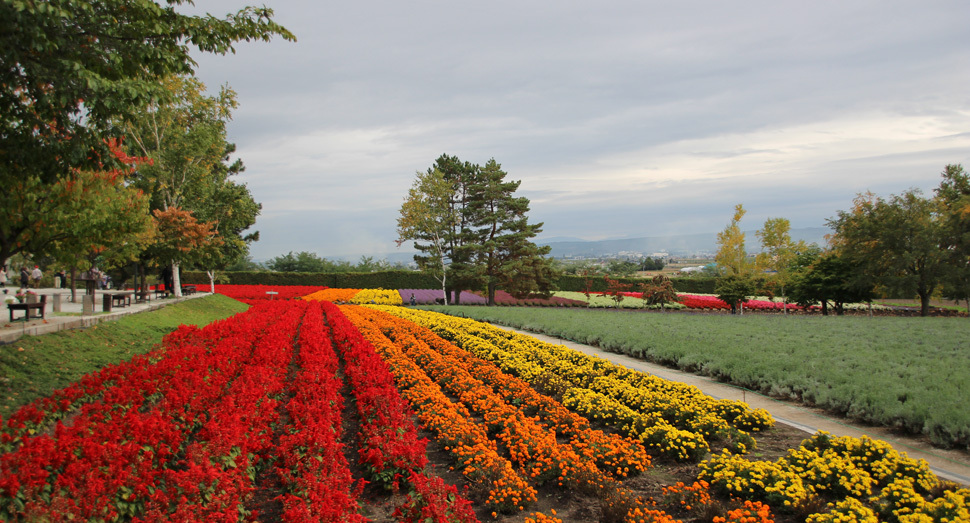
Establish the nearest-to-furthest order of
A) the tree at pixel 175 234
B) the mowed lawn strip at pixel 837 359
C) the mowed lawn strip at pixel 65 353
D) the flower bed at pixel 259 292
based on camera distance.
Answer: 1. the mowed lawn strip at pixel 837 359
2. the mowed lawn strip at pixel 65 353
3. the tree at pixel 175 234
4. the flower bed at pixel 259 292

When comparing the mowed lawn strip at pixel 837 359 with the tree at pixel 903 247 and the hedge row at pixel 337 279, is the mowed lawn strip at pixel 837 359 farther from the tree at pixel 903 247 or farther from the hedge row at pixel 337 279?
the hedge row at pixel 337 279

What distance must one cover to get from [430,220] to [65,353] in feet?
86.9

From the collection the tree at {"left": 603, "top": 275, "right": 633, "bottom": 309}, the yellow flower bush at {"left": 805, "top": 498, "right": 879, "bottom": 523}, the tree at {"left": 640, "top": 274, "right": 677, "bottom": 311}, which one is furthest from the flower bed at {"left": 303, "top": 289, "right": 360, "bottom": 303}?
the yellow flower bush at {"left": 805, "top": 498, "right": 879, "bottom": 523}

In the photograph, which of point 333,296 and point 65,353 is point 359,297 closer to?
point 333,296

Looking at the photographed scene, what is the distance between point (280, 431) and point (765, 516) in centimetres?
586

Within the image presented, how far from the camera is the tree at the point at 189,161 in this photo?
2298 cm

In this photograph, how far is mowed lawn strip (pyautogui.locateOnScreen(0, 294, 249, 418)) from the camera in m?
7.71

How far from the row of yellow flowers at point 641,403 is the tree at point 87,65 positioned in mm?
7563

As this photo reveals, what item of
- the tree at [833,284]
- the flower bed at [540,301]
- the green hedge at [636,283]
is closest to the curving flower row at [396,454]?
the flower bed at [540,301]

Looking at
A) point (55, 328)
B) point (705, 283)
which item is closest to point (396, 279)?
point (705, 283)

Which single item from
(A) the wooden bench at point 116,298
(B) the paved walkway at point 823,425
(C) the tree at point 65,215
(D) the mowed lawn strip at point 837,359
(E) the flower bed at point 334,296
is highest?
(C) the tree at point 65,215

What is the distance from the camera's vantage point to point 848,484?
4613 mm


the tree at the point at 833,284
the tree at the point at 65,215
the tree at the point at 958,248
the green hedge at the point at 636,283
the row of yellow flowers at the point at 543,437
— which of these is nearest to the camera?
the row of yellow flowers at the point at 543,437

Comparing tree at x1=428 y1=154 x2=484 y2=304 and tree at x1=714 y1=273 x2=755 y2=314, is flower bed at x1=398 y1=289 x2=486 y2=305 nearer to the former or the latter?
tree at x1=428 y1=154 x2=484 y2=304
